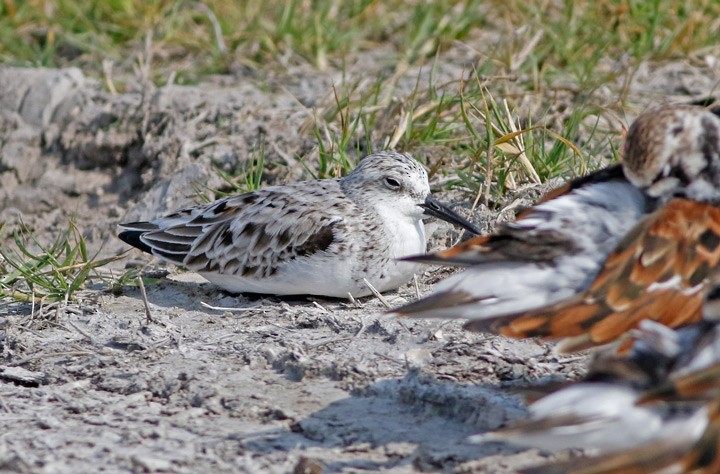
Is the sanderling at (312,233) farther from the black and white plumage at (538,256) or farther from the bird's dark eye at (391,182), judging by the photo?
the black and white plumage at (538,256)

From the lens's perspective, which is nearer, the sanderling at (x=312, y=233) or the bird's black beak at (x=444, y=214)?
the sanderling at (x=312, y=233)

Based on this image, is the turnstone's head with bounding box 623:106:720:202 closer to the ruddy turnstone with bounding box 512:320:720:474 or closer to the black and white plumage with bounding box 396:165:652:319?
the black and white plumage with bounding box 396:165:652:319

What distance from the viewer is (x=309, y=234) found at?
534 cm

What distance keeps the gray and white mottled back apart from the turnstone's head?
1676 mm

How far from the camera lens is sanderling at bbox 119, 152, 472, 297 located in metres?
5.25

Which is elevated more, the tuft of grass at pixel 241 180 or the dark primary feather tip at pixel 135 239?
the tuft of grass at pixel 241 180

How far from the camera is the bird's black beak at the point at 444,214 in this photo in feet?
17.7

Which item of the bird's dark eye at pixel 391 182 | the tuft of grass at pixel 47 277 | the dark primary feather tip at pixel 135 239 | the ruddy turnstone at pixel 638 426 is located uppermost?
the ruddy turnstone at pixel 638 426

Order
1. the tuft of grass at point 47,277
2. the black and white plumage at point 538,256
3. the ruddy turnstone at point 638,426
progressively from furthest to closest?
the tuft of grass at point 47,277, the black and white plumage at point 538,256, the ruddy turnstone at point 638,426

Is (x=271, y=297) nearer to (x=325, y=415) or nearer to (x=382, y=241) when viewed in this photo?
(x=382, y=241)

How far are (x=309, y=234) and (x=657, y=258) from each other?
7.08ft

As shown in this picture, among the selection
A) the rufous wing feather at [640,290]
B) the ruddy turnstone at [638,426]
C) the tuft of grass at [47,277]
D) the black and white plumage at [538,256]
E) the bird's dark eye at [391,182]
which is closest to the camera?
the ruddy turnstone at [638,426]

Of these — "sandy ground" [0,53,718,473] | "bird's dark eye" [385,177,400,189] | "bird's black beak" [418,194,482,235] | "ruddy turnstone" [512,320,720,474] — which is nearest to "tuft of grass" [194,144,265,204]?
"sandy ground" [0,53,718,473]

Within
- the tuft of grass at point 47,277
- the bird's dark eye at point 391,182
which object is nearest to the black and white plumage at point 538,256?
the bird's dark eye at point 391,182
